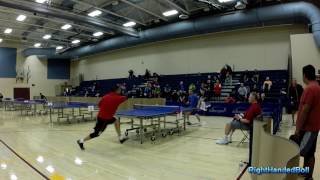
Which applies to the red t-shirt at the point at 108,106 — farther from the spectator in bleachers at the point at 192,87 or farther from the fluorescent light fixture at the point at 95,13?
the fluorescent light fixture at the point at 95,13

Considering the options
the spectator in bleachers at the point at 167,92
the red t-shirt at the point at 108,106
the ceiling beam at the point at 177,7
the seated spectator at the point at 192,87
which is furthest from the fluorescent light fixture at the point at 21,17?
the red t-shirt at the point at 108,106

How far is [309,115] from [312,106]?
0.12 metres

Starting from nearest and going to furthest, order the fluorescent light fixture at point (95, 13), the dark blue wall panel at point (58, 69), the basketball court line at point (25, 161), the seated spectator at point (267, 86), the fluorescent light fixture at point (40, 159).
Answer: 1. the basketball court line at point (25, 161)
2. the fluorescent light fixture at point (40, 159)
3. the seated spectator at point (267, 86)
4. the fluorescent light fixture at point (95, 13)
5. the dark blue wall panel at point (58, 69)

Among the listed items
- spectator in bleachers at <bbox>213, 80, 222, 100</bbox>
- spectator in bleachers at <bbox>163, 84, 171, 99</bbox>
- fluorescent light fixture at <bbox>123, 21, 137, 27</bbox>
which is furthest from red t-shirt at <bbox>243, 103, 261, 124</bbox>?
fluorescent light fixture at <bbox>123, 21, 137, 27</bbox>

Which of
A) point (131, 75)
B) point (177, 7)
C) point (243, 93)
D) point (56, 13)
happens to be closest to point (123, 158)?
point (243, 93)

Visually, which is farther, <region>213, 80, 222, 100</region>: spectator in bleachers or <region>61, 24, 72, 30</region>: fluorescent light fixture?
<region>61, 24, 72, 30</region>: fluorescent light fixture

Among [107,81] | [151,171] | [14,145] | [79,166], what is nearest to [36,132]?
[14,145]

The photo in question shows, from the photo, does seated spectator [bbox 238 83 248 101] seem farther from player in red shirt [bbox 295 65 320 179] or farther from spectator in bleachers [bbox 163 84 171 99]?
player in red shirt [bbox 295 65 320 179]

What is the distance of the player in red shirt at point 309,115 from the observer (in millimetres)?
3502

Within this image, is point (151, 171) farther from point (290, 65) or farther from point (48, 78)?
point (48, 78)

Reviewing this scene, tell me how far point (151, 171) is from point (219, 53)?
13870 mm

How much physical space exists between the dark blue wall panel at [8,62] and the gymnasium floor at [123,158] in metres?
21.2

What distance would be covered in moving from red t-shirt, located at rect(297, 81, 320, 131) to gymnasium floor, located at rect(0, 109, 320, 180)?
127 cm

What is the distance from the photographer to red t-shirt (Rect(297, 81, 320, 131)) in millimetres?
3498
